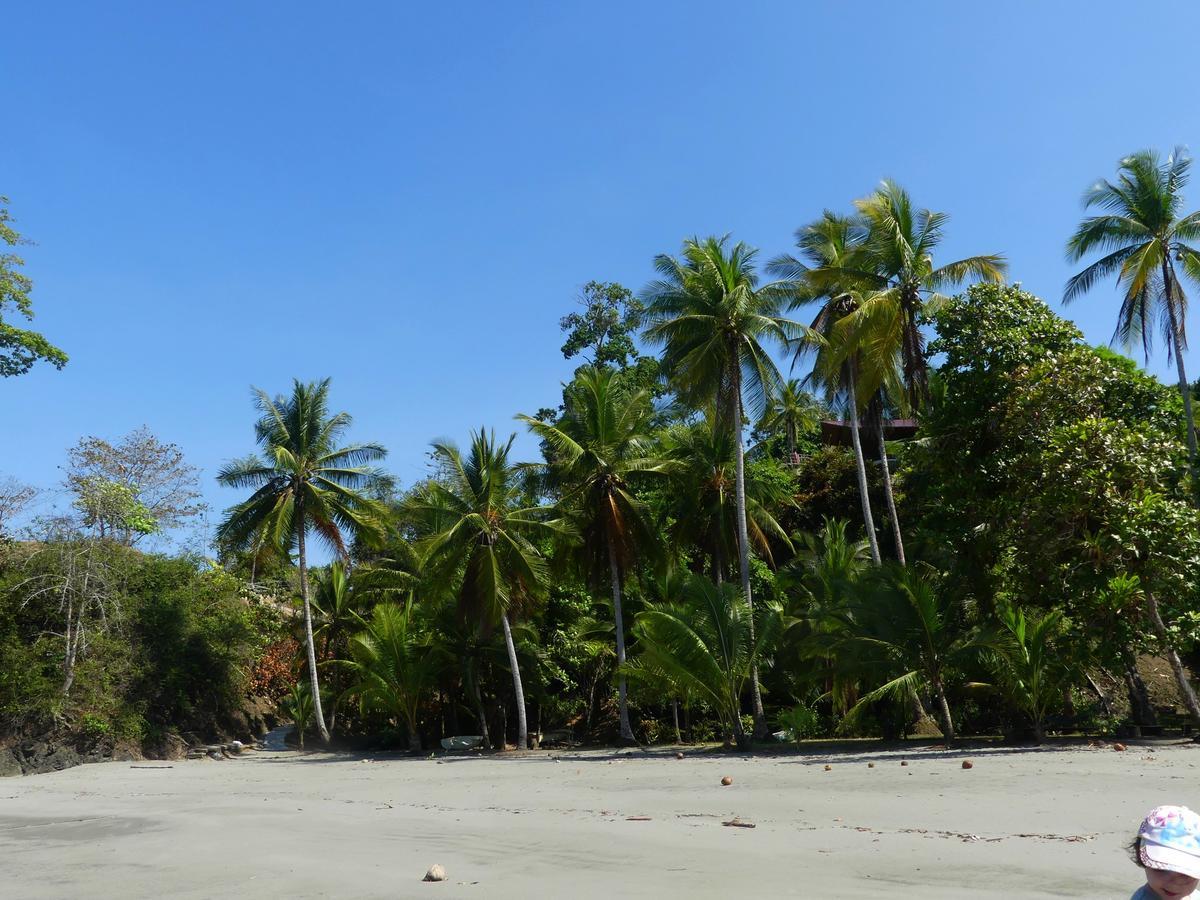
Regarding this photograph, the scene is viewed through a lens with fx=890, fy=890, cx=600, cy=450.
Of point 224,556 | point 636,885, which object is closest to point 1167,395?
point 636,885

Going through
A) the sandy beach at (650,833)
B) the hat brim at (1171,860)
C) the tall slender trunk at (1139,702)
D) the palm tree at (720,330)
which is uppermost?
the palm tree at (720,330)

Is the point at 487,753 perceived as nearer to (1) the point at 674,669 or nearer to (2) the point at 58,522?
(1) the point at 674,669

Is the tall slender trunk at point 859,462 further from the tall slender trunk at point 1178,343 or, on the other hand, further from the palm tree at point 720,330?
the tall slender trunk at point 1178,343

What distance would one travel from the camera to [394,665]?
25531 millimetres

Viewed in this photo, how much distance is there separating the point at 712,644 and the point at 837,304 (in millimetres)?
9752

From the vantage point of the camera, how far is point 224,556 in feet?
99.7

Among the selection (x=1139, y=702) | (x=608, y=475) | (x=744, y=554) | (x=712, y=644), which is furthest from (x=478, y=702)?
(x=1139, y=702)

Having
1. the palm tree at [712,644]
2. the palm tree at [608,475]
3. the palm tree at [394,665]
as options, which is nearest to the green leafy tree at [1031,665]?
the palm tree at [712,644]

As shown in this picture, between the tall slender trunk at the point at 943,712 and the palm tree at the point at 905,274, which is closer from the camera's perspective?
Result: the tall slender trunk at the point at 943,712

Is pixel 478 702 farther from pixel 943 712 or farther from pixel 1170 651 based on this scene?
pixel 1170 651

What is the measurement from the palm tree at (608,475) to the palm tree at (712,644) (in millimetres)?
4395

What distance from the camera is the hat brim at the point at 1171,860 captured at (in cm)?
220

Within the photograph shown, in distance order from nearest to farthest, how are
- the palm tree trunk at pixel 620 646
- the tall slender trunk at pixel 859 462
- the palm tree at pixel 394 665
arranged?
the tall slender trunk at pixel 859 462
the palm tree trunk at pixel 620 646
the palm tree at pixel 394 665

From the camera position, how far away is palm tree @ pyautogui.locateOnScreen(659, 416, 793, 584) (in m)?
25.1
